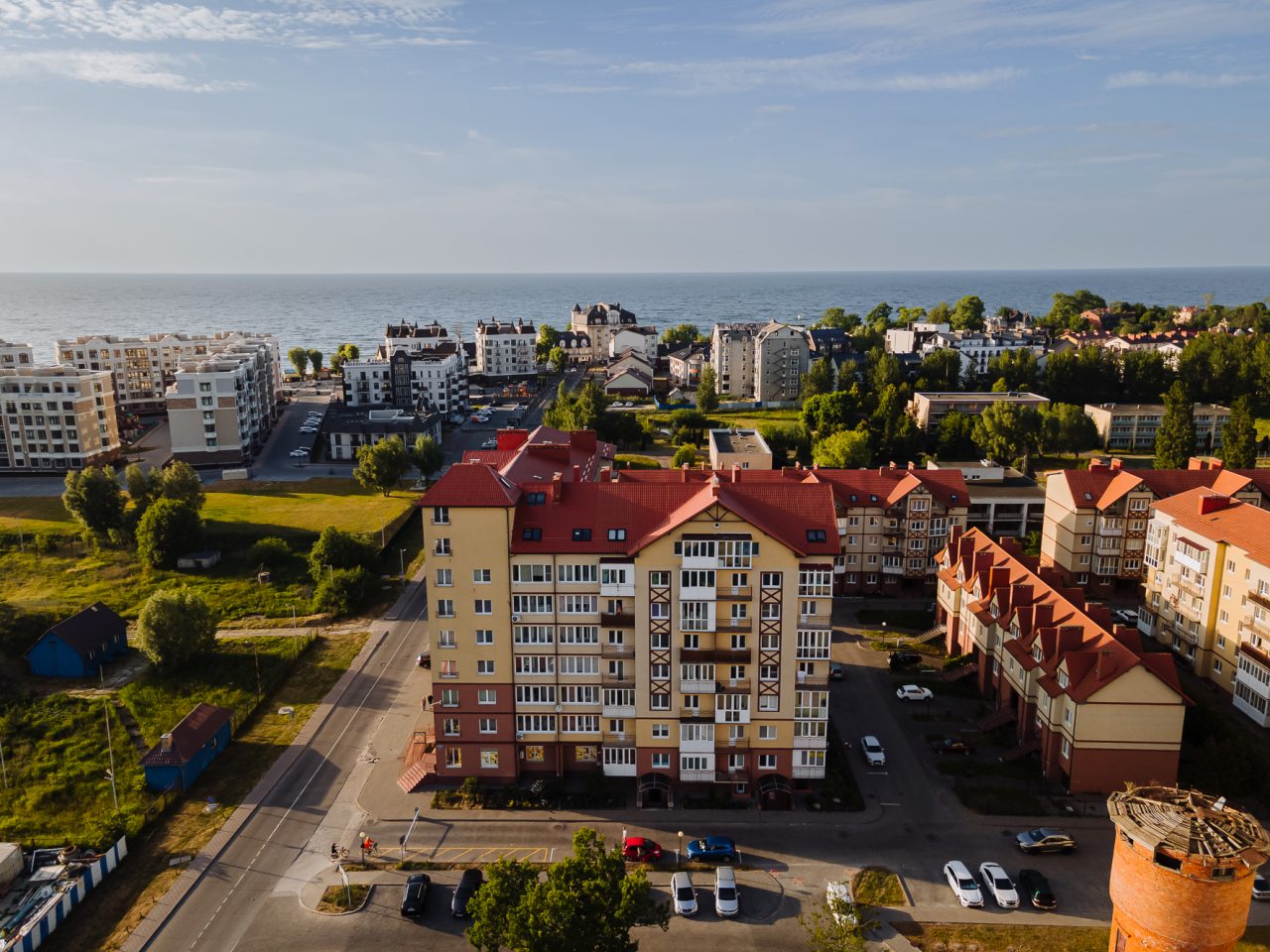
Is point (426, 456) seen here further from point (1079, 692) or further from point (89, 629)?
point (1079, 692)

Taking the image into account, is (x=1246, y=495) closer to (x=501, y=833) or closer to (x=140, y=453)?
(x=501, y=833)

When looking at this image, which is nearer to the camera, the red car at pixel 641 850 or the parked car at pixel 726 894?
the parked car at pixel 726 894

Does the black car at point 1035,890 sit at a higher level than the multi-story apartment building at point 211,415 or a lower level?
lower

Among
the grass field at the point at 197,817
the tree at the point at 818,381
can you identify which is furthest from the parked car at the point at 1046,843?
the tree at the point at 818,381

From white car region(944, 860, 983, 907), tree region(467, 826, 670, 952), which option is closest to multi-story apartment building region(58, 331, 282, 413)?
tree region(467, 826, 670, 952)

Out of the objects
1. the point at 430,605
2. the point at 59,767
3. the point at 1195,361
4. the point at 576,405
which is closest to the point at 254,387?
the point at 576,405

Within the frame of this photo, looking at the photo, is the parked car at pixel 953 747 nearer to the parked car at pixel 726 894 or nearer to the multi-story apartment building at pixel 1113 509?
the parked car at pixel 726 894

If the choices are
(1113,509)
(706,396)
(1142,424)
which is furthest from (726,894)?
(706,396)

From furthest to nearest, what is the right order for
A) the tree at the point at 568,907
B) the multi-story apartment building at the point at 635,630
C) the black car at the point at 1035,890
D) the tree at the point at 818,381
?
the tree at the point at 818,381 → the multi-story apartment building at the point at 635,630 → the black car at the point at 1035,890 → the tree at the point at 568,907
